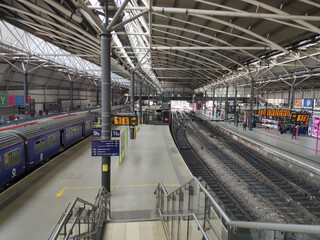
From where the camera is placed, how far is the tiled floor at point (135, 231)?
6199 millimetres

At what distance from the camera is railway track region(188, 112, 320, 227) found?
32.7 ft

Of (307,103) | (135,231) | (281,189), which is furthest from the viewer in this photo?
(307,103)

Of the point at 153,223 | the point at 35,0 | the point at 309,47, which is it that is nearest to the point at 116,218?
the point at 153,223

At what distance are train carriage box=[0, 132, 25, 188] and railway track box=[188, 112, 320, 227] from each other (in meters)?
13.0

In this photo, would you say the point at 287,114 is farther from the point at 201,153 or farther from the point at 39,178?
the point at 39,178

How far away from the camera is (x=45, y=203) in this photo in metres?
8.72

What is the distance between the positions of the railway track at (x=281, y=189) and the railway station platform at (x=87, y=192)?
4743 mm

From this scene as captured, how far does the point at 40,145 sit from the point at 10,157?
296 centimetres

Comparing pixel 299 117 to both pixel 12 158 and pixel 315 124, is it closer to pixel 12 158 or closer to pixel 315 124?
pixel 315 124

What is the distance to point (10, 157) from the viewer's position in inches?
390

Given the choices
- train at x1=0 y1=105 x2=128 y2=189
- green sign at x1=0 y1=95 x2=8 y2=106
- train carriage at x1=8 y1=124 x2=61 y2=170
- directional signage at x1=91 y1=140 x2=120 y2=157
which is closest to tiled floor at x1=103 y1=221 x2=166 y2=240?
directional signage at x1=91 y1=140 x2=120 y2=157

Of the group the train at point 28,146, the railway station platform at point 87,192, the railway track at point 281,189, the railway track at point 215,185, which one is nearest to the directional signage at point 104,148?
the railway station platform at point 87,192

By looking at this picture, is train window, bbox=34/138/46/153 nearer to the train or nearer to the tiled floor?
the train

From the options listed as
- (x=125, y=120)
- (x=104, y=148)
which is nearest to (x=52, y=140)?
(x=125, y=120)
